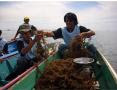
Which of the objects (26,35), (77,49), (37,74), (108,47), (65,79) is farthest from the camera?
(108,47)

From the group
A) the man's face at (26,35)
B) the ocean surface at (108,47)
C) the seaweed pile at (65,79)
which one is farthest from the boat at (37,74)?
the ocean surface at (108,47)

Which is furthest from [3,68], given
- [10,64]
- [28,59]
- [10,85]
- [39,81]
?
[10,85]

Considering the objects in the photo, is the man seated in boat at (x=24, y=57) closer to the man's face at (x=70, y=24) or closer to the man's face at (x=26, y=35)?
the man's face at (x=26, y=35)

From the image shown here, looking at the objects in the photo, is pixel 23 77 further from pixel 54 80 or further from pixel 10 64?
pixel 10 64

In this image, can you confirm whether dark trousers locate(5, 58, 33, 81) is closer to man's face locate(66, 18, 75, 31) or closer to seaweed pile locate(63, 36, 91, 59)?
seaweed pile locate(63, 36, 91, 59)

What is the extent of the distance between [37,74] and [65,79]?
62 centimetres

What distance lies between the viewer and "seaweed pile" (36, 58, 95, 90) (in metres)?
5.04

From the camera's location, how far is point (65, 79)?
5.12 meters

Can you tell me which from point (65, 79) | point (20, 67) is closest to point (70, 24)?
point (20, 67)

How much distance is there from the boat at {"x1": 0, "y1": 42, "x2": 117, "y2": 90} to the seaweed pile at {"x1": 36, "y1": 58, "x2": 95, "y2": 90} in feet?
0.57

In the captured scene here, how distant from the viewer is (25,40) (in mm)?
6258

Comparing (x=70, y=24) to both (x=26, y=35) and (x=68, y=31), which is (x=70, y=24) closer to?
(x=68, y=31)

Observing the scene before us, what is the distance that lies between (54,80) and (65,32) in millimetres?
2696

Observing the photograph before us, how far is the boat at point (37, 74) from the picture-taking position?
4.40 m
